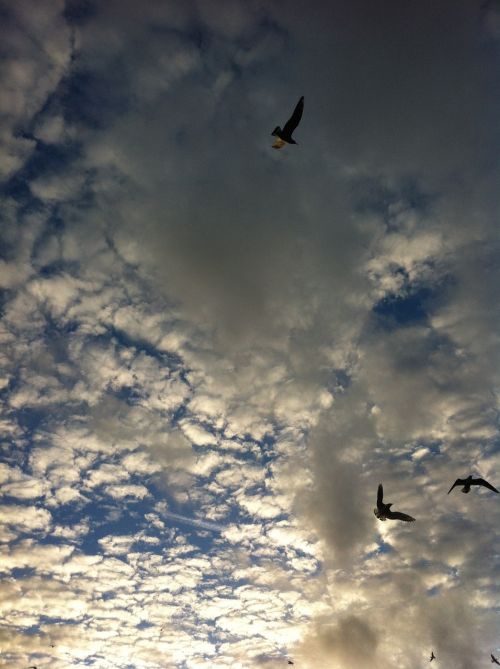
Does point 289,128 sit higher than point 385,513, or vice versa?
point 289,128

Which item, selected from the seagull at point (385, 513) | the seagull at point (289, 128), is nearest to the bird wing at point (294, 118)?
the seagull at point (289, 128)

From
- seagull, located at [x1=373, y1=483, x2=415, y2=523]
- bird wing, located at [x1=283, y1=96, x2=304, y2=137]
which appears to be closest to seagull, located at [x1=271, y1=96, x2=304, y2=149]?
bird wing, located at [x1=283, y1=96, x2=304, y2=137]

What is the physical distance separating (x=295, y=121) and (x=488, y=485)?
28279mm

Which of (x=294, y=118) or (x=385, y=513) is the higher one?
(x=294, y=118)

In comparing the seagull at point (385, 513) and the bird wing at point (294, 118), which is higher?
the bird wing at point (294, 118)

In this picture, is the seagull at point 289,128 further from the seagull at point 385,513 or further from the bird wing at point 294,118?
the seagull at point 385,513

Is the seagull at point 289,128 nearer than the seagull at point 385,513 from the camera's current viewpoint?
Yes

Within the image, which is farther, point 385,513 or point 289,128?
point 385,513

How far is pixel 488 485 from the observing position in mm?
31062

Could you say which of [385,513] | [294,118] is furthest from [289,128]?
[385,513]

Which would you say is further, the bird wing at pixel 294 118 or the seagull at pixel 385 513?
the seagull at pixel 385 513

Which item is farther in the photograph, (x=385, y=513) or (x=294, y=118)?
(x=385, y=513)

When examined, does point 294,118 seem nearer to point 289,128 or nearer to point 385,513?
point 289,128

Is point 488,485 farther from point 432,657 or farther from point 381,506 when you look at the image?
point 432,657
